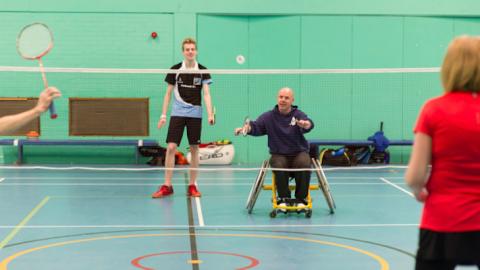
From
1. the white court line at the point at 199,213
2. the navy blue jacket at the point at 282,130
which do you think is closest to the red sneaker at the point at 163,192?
the white court line at the point at 199,213

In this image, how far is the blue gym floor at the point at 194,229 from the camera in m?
5.64

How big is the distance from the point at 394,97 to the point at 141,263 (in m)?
9.72

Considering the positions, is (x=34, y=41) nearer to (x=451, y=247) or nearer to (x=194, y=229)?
(x=194, y=229)

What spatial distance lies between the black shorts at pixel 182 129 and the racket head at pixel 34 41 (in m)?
2.90

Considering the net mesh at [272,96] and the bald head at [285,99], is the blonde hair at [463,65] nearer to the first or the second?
the bald head at [285,99]

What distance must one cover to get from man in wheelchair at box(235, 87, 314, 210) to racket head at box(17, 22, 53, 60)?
7.69 feet

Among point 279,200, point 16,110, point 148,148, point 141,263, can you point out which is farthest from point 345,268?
point 16,110

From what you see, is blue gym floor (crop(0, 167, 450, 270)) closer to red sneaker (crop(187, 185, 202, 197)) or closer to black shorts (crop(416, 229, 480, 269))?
red sneaker (crop(187, 185, 202, 197))

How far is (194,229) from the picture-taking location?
6980 mm

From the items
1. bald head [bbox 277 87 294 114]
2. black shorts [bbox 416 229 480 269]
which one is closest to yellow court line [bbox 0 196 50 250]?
bald head [bbox 277 87 294 114]

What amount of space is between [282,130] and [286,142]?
14 centimetres

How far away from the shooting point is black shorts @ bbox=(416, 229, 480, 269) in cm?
290

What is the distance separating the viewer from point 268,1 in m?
14.1

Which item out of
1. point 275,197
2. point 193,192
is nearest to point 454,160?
point 275,197
